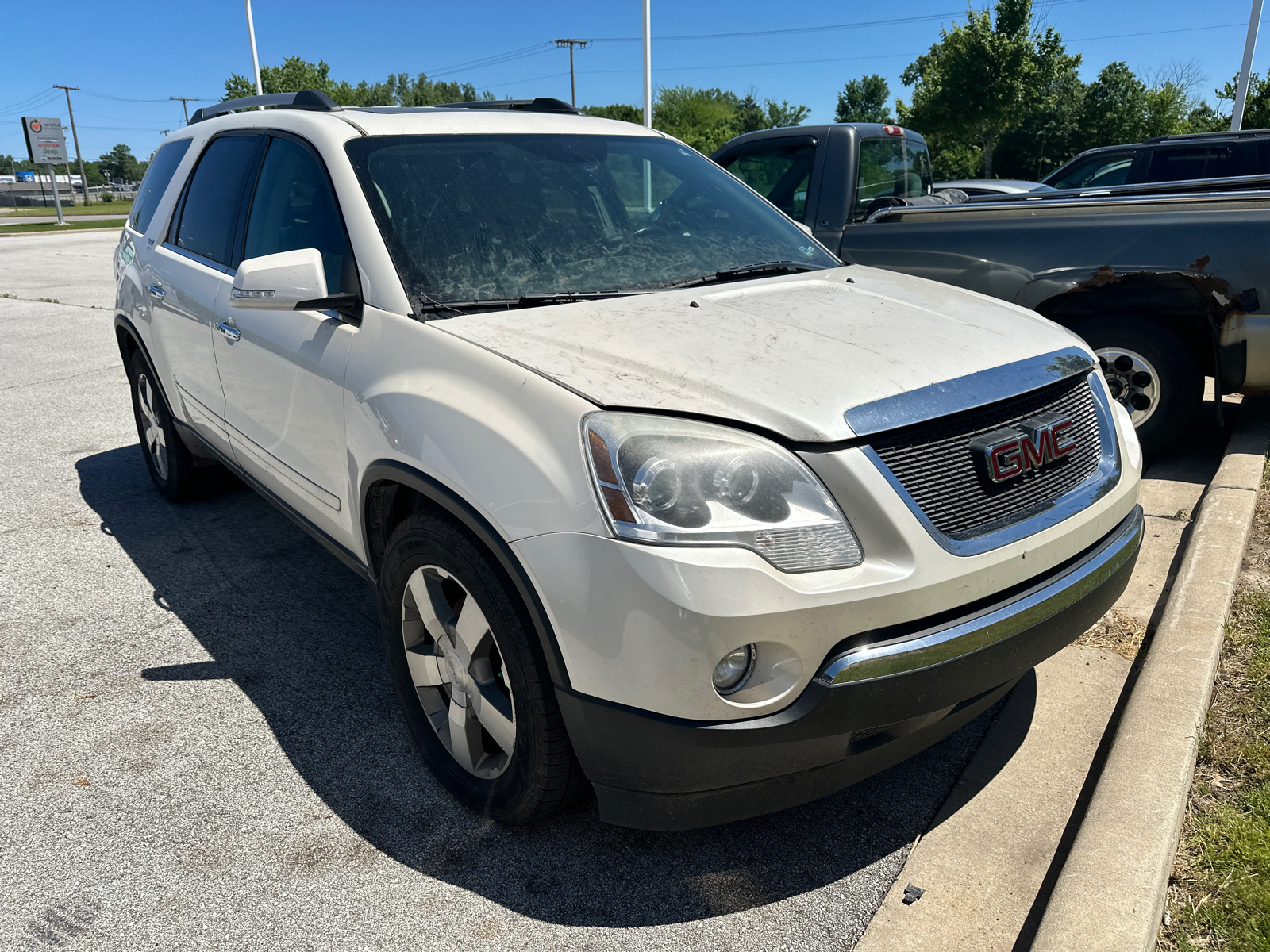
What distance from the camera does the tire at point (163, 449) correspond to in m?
4.73

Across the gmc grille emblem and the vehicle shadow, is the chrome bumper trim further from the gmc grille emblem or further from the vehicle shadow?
the vehicle shadow

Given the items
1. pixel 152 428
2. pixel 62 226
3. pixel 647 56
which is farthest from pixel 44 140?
pixel 152 428

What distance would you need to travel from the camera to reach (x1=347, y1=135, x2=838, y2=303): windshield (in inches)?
108

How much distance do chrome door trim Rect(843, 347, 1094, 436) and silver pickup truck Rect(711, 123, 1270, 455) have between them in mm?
2691

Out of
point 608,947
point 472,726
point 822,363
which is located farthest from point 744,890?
point 822,363

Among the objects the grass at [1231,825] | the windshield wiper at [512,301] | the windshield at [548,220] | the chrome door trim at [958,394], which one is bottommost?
the grass at [1231,825]

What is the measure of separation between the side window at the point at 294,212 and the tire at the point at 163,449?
58.8 inches

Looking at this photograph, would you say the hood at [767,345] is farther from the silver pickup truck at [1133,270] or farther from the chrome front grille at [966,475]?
the silver pickup truck at [1133,270]

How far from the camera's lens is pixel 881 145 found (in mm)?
6496

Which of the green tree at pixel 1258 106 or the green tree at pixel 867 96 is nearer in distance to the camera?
the green tree at pixel 1258 106

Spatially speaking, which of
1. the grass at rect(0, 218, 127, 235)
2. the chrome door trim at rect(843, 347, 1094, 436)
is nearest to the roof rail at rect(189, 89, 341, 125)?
the chrome door trim at rect(843, 347, 1094, 436)

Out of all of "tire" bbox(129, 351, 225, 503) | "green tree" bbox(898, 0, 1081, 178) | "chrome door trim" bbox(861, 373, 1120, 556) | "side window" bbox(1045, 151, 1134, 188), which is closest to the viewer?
"chrome door trim" bbox(861, 373, 1120, 556)

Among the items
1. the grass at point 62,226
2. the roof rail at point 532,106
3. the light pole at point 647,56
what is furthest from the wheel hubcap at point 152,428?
the grass at point 62,226

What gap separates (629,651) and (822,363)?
82cm
